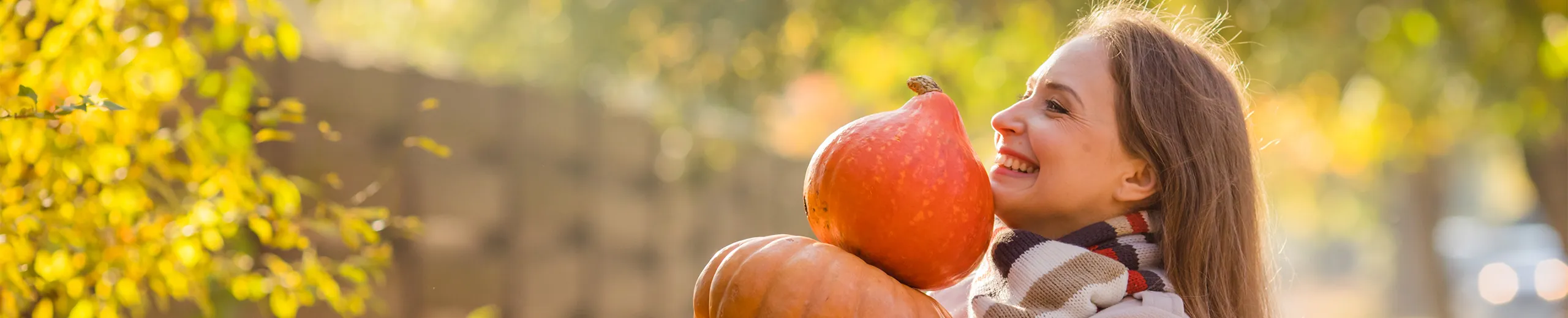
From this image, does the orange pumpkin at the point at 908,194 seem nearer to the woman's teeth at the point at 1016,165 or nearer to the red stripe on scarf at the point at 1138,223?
the woman's teeth at the point at 1016,165

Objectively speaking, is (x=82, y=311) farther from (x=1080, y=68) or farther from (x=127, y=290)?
(x=1080, y=68)

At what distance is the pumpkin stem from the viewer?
178 centimetres

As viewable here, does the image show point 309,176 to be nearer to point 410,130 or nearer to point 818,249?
point 410,130

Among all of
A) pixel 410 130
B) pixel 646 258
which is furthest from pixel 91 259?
pixel 646 258

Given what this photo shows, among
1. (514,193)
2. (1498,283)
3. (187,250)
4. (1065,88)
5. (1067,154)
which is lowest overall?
(1498,283)

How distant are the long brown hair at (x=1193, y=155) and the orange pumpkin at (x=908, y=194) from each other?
354 mm

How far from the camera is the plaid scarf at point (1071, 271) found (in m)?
1.68

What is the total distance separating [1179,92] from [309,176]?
299cm

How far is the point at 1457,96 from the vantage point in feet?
25.2

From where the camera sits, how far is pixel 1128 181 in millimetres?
1902


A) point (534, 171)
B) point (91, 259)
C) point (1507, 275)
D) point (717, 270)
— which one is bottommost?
point (1507, 275)

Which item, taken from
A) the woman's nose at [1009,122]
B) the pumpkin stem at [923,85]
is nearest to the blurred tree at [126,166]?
the pumpkin stem at [923,85]

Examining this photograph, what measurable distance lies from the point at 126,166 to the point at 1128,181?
1789 millimetres

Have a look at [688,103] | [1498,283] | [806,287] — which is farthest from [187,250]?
[1498,283]
